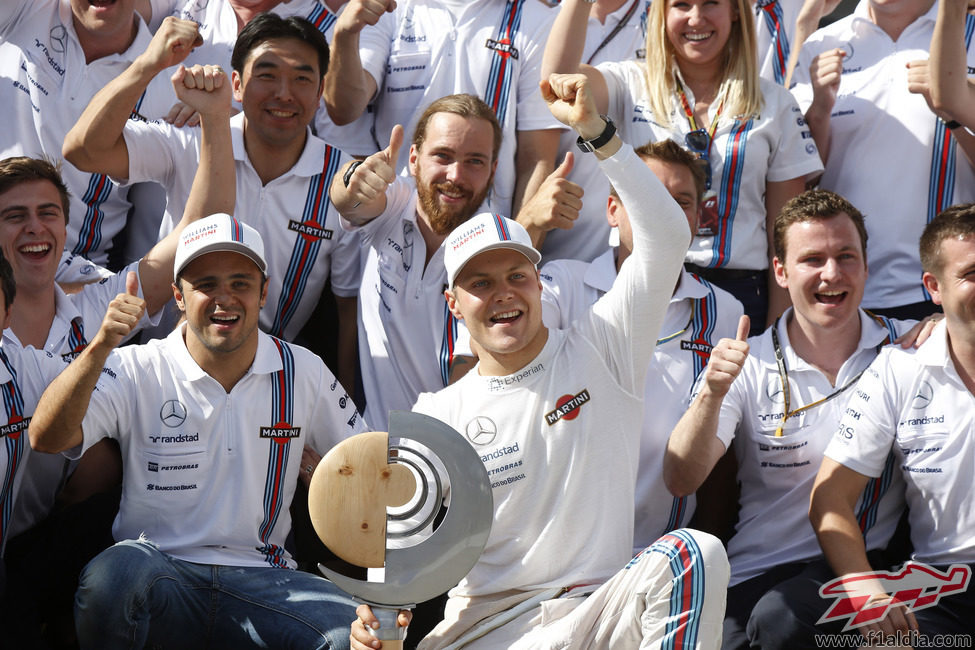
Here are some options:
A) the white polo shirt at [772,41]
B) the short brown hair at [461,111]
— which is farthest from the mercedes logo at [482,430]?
the white polo shirt at [772,41]

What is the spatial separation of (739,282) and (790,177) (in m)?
0.52

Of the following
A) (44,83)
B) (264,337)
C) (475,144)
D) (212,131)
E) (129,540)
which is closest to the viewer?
(129,540)

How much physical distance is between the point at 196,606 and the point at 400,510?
1326 mm

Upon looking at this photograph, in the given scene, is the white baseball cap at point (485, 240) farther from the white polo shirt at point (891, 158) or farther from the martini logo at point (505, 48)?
the white polo shirt at point (891, 158)

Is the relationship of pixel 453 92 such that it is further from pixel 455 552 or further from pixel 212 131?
pixel 455 552

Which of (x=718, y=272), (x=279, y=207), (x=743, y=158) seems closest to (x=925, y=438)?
(x=718, y=272)

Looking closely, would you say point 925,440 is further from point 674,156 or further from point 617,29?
point 617,29

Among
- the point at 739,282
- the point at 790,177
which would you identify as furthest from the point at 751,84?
the point at 739,282

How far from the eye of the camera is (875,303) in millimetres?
5262

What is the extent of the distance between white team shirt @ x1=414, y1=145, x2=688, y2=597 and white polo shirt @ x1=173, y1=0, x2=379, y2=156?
2.22m

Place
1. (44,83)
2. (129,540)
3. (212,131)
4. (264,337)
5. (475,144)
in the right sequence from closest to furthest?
(129,540) → (264,337) → (212,131) → (475,144) → (44,83)

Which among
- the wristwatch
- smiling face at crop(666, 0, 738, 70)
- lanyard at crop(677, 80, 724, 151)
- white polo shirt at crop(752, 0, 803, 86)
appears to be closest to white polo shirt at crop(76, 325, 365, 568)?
the wristwatch

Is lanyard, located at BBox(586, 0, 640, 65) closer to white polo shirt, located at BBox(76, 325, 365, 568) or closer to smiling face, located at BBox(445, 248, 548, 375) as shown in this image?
smiling face, located at BBox(445, 248, 548, 375)

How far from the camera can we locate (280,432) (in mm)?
4172
